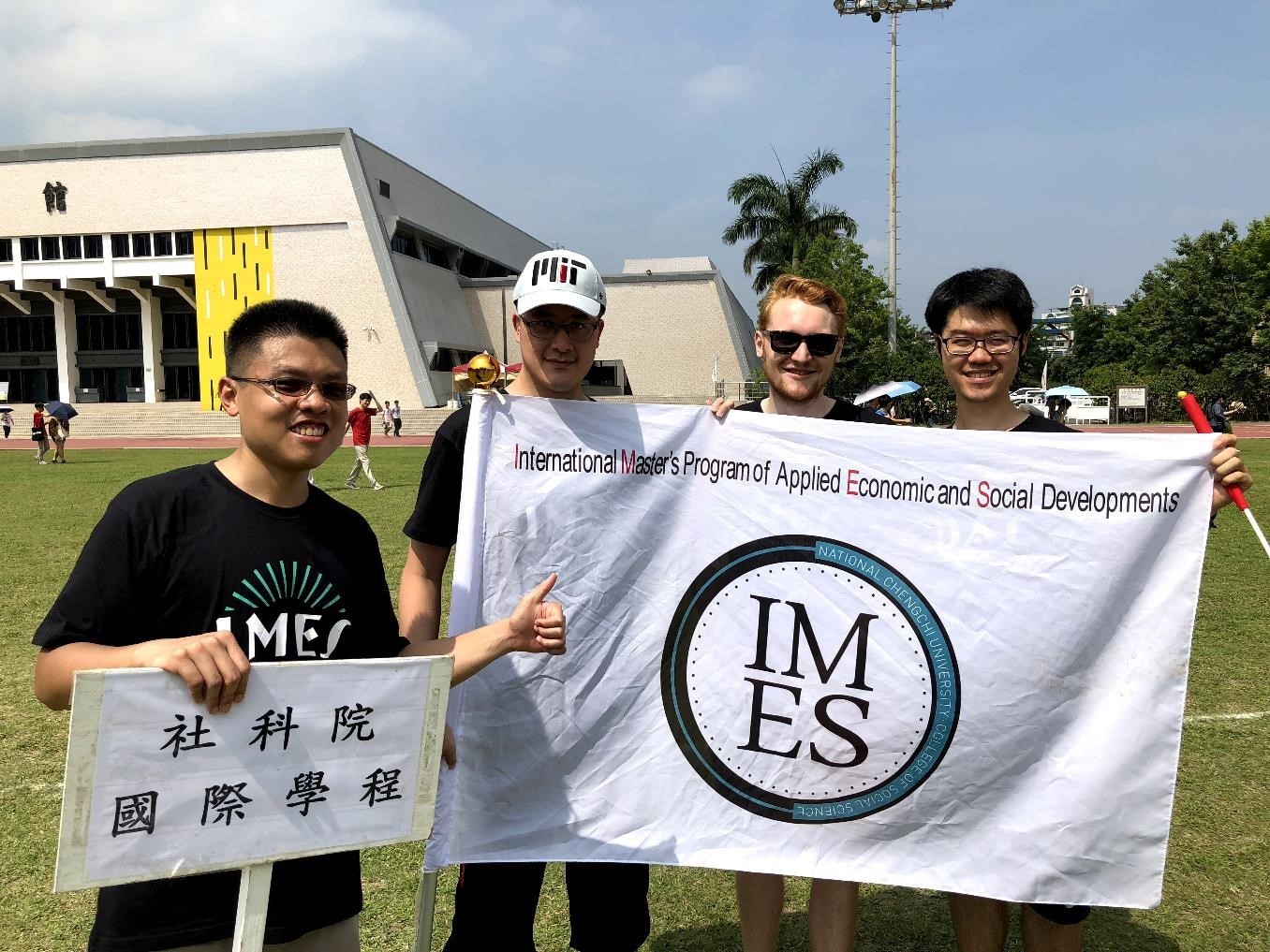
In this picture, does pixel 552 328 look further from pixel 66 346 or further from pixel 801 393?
pixel 66 346

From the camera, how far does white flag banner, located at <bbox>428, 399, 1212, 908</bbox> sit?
7.94 feet

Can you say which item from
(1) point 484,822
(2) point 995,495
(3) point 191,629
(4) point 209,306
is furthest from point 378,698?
(4) point 209,306

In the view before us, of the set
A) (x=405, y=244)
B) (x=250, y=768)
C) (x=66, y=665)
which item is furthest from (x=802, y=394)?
(x=405, y=244)

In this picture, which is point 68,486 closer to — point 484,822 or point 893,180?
point 484,822

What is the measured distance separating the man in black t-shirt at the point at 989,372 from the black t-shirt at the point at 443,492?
146 centimetres

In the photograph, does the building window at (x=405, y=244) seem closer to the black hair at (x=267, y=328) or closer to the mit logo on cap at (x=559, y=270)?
the mit logo on cap at (x=559, y=270)

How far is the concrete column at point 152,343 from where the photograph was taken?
49000mm

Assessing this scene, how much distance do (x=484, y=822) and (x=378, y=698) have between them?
1057mm

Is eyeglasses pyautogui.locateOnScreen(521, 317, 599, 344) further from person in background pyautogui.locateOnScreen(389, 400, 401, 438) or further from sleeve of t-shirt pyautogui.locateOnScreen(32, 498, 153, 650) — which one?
person in background pyautogui.locateOnScreen(389, 400, 401, 438)

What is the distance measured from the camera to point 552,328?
8.04ft

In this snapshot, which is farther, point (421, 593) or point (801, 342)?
point (801, 342)

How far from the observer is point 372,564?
212 cm

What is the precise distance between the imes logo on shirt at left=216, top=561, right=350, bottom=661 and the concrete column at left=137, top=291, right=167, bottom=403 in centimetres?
5342

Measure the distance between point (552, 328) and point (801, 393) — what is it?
0.82 metres
